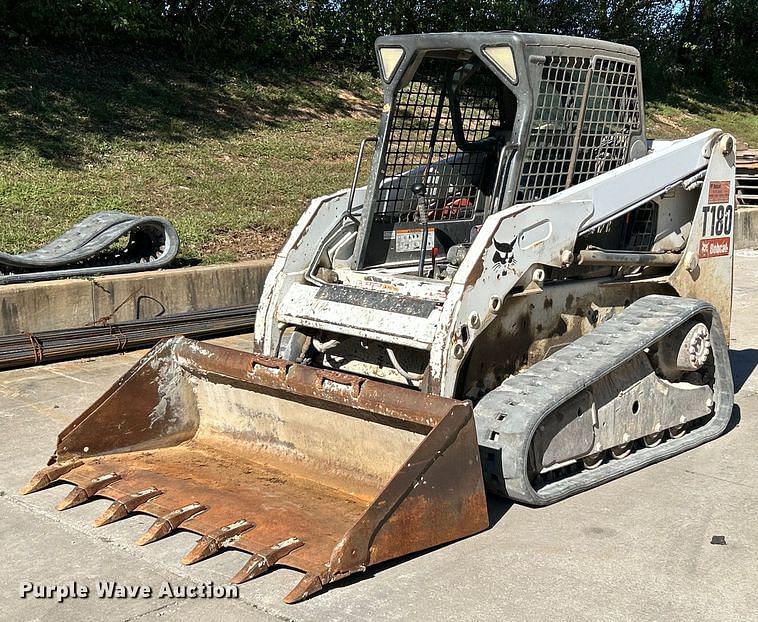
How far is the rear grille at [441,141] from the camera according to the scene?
655cm

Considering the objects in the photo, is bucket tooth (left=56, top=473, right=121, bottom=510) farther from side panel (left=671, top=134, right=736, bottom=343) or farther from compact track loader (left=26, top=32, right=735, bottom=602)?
side panel (left=671, top=134, right=736, bottom=343)

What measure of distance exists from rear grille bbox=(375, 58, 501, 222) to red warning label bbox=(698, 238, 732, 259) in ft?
5.02

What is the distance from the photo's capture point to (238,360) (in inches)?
222

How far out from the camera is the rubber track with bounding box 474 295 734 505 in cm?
510

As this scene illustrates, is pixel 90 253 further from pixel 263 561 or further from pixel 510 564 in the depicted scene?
pixel 510 564

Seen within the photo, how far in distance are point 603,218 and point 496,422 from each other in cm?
155

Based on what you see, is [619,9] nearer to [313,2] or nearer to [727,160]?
[313,2]

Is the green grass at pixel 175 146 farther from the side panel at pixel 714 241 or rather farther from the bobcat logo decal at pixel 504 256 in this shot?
the bobcat logo decal at pixel 504 256

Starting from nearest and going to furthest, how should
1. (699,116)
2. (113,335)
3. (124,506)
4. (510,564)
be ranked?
(510,564), (124,506), (113,335), (699,116)

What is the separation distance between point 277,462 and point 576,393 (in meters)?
1.59

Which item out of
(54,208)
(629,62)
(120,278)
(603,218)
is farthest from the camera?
(54,208)

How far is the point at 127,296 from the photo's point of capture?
8930mm

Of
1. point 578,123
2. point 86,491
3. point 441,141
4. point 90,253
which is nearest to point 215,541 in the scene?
point 86,491

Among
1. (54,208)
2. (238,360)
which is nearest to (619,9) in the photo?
(54,208)
